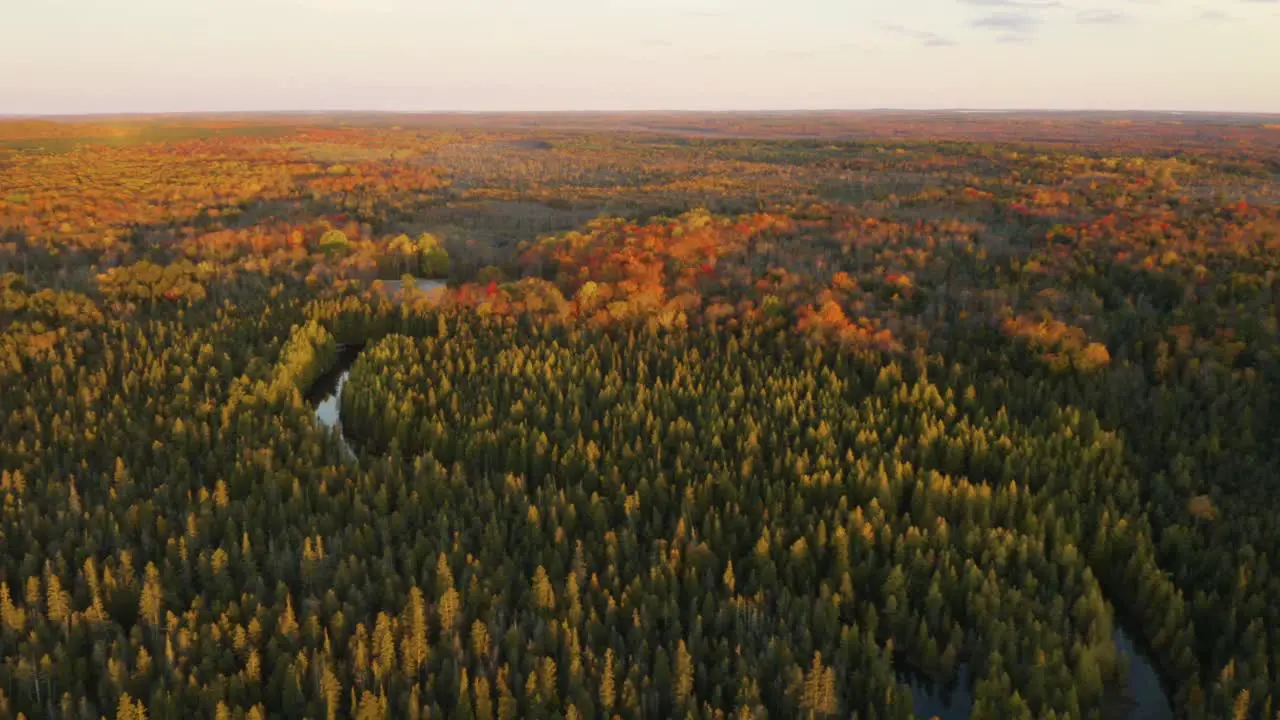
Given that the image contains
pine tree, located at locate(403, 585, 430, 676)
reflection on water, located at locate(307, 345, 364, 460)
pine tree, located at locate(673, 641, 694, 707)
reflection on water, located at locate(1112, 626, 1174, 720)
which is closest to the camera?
pine tree, located at locate(673, 641, 694, 707)

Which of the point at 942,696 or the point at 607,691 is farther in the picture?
the point at 942,696

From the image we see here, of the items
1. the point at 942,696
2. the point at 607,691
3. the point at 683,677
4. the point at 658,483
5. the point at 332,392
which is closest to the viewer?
the point at 607,691

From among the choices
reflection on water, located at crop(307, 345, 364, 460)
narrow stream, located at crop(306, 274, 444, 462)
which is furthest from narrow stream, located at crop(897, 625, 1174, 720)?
reflection on water, located at crop(307, 345, 364, 460)

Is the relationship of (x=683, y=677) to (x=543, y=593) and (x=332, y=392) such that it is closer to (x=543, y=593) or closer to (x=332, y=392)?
(x=543, y=593)

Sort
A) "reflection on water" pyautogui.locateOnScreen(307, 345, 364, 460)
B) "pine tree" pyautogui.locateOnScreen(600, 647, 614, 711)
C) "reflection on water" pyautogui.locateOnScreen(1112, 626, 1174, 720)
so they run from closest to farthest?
"pine tree" pyautogui.locateOnScreen(600, 647, 614, 711), "reflection on water" pyautogui.locateOnScreen(1112, 626, 1174, 720), "reflection on water" pyautogui.locateOnScreen(307, 345, 364, 460)

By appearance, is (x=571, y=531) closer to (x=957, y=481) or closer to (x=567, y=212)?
(x=957, y=481)

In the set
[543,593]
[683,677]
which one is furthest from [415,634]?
[683,677]

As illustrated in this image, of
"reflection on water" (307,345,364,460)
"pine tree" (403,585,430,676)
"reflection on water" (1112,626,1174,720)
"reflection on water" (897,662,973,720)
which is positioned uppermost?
"pine tree" (403,585,430,676)

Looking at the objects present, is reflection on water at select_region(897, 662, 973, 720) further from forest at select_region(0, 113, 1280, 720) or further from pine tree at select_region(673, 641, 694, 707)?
pine tree at select_region(673, 641, 694, 707)

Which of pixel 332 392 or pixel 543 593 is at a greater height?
pixel 543 593
